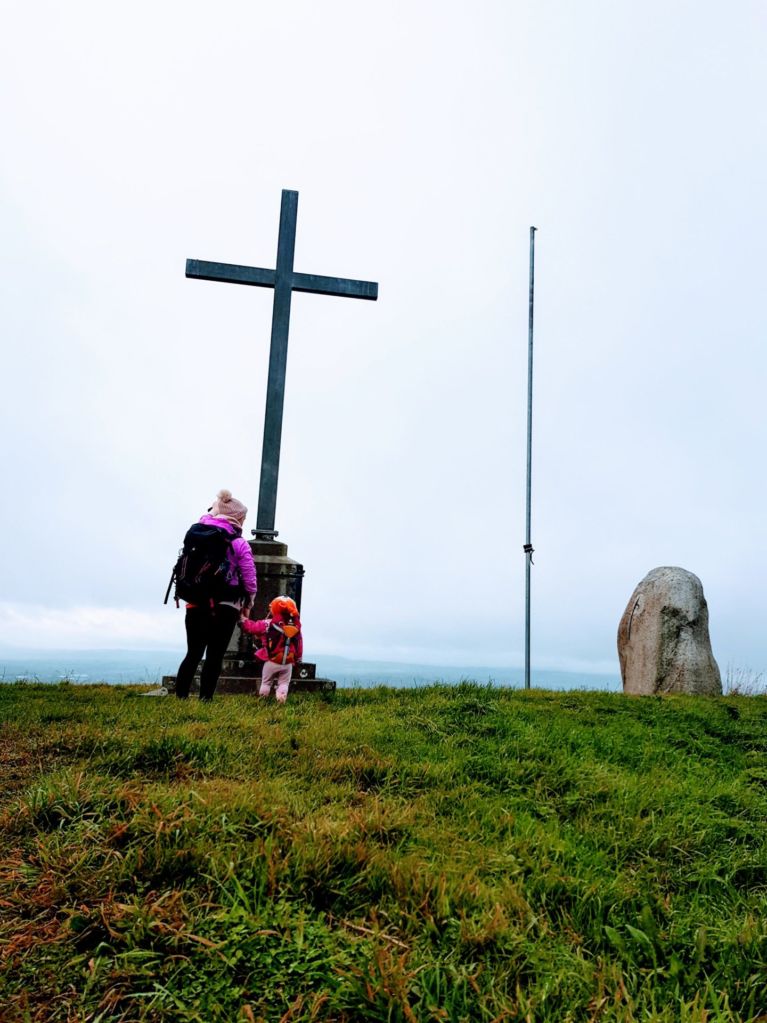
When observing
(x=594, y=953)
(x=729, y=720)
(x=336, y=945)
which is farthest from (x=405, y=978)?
(x=729, y=720)

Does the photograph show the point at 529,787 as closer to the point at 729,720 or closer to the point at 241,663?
the point at 729,720

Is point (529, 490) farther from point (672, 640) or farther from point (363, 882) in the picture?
point (363, 882)

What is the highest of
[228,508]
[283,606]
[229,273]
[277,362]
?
[229,273]

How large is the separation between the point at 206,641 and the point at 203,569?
0.88m

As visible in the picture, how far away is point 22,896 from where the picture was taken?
103 inches

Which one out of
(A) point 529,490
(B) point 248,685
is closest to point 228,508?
(B) point 248,685

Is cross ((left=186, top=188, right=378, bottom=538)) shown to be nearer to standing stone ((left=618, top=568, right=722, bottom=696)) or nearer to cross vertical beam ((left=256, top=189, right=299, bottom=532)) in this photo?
cross vertical beam ((left=256, top=189, right=299, bottom=532))

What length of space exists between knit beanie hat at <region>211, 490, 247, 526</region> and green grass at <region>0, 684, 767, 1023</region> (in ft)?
9.50

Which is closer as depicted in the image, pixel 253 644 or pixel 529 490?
pixel 253 644

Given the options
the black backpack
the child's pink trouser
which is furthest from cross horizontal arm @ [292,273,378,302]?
the child's pink trouser

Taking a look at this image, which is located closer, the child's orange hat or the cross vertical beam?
the child's orange hat

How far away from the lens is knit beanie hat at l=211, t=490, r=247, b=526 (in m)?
7.51

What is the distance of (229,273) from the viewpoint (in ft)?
33.3

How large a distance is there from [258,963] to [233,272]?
9.51m
